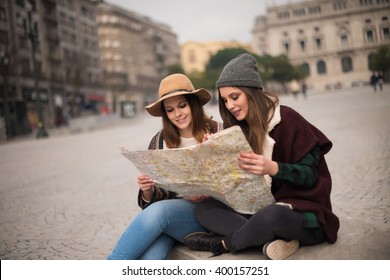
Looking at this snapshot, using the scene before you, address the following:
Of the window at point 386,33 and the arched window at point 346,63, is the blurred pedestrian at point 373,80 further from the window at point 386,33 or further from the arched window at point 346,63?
the window at point 386,33

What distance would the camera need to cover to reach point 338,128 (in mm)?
9227

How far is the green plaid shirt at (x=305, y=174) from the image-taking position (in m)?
1.75

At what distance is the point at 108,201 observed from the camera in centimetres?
500

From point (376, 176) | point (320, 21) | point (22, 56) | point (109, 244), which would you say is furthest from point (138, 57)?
point (376, 176)

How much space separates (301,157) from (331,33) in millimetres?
3181

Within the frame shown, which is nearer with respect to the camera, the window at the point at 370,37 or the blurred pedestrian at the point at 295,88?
the window at the point at 370,37

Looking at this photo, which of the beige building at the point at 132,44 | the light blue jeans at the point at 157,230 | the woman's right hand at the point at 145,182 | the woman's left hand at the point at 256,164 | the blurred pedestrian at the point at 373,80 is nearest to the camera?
the woman's left hand at the point at 256,164

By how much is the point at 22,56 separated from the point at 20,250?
2571 mm

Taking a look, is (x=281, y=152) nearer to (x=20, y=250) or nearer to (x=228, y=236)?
(x=228, y=236)

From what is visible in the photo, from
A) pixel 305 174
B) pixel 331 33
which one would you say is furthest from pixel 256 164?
pixel 331 33

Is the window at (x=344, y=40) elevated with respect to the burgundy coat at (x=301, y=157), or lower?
elevated

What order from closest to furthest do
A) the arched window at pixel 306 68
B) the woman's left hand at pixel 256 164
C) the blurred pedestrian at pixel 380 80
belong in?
the woman's left hand at pixel 256 164
the blurred pedestrian at pixel 380 80
the arched window at pixel 306 68

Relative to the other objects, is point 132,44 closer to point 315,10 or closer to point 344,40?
point 315,10

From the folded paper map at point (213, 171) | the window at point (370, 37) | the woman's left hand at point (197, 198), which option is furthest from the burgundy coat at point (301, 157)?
the window at point (370, 37)
